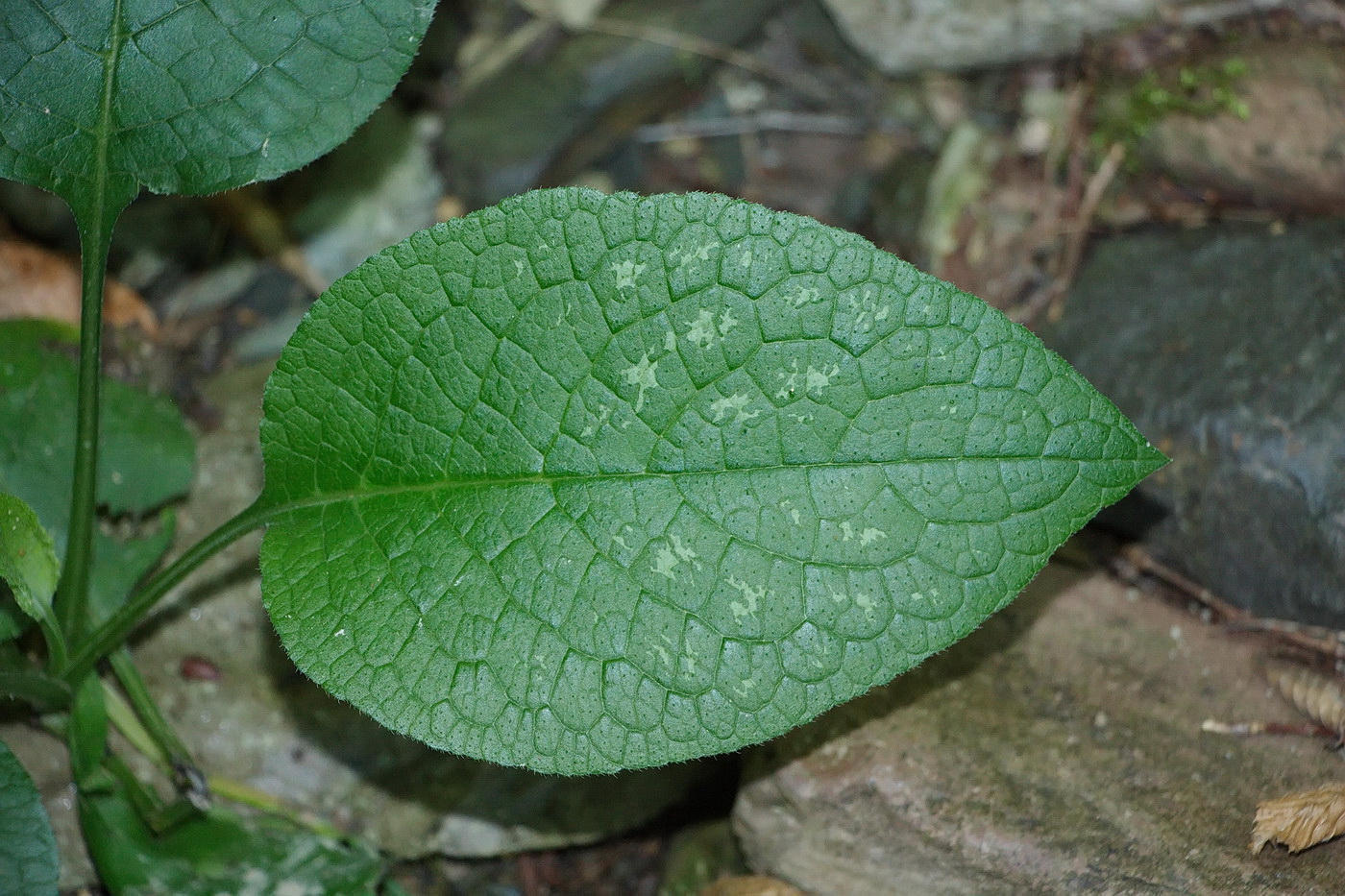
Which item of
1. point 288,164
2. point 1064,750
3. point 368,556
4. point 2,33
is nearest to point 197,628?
point 368,556

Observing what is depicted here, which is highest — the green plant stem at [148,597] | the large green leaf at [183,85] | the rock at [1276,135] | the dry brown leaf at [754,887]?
the large green leaf at [183,85]

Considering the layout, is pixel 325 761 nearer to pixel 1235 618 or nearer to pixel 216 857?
pixel 216 857

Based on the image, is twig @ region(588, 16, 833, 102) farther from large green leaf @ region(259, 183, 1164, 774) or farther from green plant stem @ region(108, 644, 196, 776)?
green plant stem @ region(108, 644, 196, 776)

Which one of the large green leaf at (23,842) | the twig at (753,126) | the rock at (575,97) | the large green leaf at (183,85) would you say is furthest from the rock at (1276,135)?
the large green leaf at (23,842)

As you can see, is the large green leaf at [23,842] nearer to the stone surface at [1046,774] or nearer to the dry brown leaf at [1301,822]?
the stone surface at [1046,774]

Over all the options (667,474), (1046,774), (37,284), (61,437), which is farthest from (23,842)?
(1046,774)

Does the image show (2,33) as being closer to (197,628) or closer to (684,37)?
(197,628)

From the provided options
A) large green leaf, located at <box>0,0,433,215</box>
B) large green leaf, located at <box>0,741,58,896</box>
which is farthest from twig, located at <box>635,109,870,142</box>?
large green leaf, located at <box>0,741,58,896</box>
